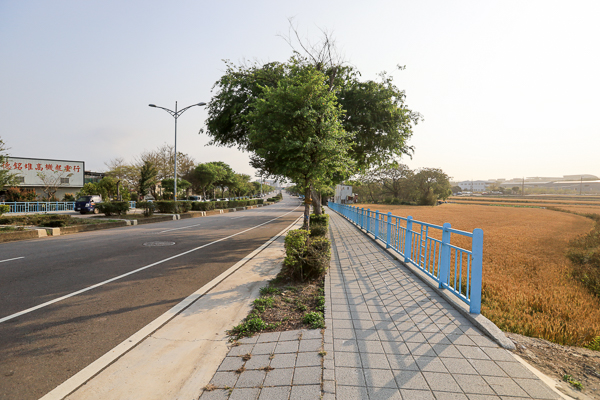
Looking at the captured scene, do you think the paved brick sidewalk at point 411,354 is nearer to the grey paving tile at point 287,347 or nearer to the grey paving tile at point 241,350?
the grey paving tile at point 287,347

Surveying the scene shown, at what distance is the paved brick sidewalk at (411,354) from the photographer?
7.87ft

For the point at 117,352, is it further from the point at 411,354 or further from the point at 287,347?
the point at 411,354

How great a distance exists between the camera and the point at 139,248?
30.7 feet

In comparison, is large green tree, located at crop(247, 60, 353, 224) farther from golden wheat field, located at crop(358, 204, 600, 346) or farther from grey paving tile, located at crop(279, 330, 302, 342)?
golden wheat field, located at crop(358, 204, 600, 346)

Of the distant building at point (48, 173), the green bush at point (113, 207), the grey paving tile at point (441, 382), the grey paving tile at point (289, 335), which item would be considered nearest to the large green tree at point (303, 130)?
the grey paving tile at point (289, 335)

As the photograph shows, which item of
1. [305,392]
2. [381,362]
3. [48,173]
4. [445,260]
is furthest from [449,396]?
[48,173]

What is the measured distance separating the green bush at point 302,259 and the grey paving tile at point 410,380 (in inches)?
127

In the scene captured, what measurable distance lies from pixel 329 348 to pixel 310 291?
→ 2.18 metres

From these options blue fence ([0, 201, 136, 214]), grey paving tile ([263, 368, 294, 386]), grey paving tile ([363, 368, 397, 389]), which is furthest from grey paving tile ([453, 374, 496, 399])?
blue fence ([0, 201, 136, 214])

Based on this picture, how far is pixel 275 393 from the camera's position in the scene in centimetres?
240

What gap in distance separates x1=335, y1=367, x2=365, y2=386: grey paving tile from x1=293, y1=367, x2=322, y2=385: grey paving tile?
0.56 ft

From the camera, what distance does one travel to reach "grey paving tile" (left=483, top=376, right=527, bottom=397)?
2.36 metres

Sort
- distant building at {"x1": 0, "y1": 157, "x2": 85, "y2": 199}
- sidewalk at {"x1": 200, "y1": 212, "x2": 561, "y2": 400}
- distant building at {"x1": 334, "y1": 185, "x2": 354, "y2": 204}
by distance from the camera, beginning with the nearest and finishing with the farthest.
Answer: sidewalk at {"x1": 200, "y1": 212, "x2": 561, "y2": 400} → distant building at {"x1": 0, "y1": 157, "x2": 85, "y2": 199} → distant building at {"x1": 334, "y1": 185, "x2": 354, "y2": 204}

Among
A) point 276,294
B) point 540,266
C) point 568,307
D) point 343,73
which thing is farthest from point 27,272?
point 540,266
